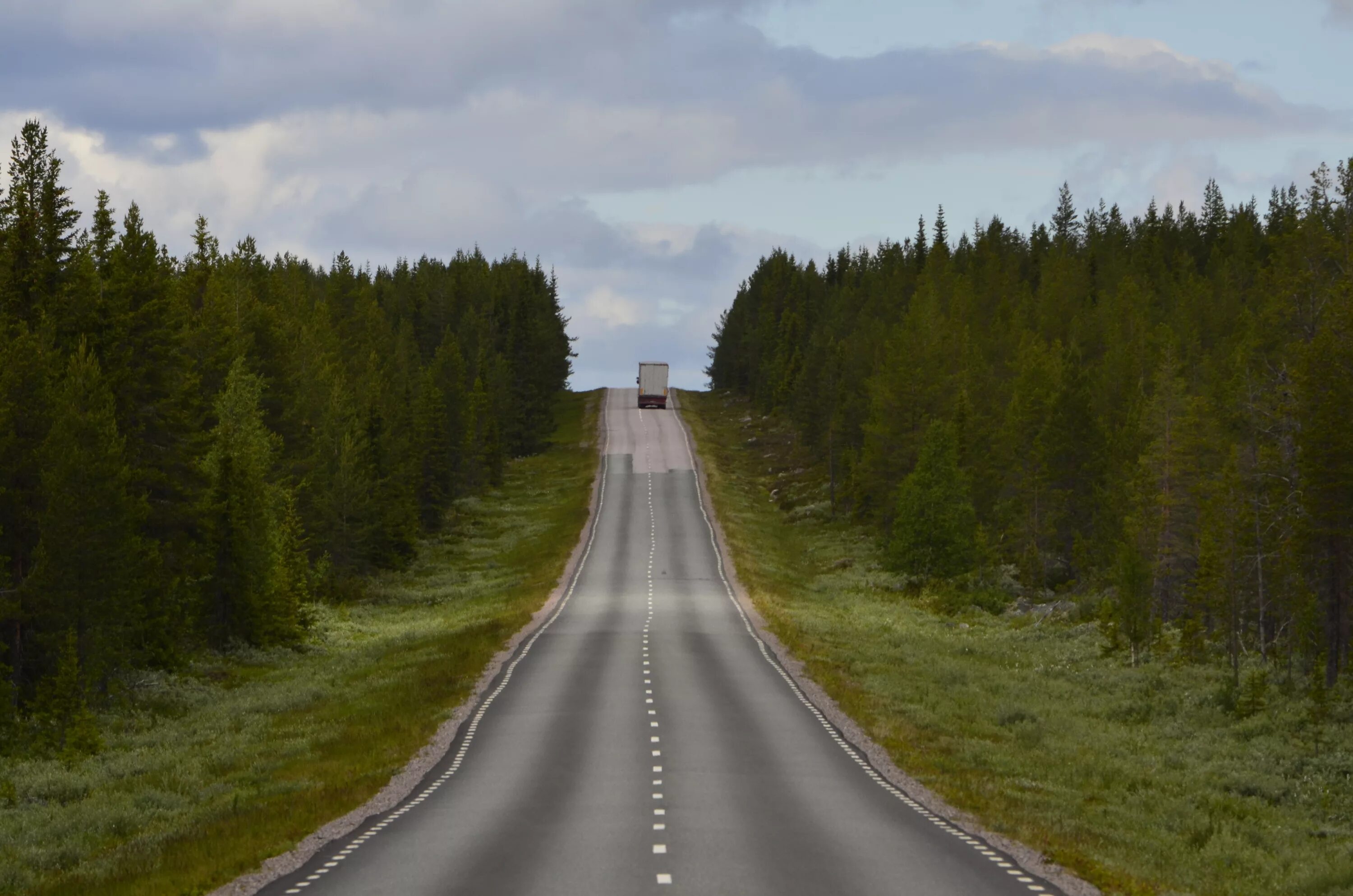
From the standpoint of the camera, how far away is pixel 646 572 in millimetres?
63938

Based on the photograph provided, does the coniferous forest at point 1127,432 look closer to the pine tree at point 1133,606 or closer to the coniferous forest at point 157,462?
the pine tree at point 1133,606

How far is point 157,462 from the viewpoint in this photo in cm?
4184

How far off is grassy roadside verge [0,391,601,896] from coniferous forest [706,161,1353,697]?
75.0ft

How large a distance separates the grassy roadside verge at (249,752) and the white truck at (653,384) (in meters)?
78.3

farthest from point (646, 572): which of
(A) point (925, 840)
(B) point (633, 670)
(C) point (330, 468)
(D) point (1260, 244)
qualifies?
(D) point (1260, 244)

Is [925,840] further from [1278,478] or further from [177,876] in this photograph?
[1278,478]

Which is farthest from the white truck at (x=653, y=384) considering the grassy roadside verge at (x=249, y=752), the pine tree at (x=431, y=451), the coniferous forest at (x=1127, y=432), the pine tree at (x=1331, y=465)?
the pine tree at (x=1331, y=465)

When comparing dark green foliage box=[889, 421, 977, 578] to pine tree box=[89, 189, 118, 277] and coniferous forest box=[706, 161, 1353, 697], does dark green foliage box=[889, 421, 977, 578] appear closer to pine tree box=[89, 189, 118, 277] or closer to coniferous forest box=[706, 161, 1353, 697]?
coniferous forest box=[706, 161, 1353, 697]

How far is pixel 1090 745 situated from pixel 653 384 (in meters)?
114

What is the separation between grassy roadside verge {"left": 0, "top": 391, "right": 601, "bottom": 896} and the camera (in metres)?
19.7

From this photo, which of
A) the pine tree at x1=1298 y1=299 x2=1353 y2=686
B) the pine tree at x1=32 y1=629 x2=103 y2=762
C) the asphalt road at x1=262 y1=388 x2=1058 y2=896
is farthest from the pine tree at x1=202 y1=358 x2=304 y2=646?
the pine tree at x1=1298 y1=299 x2=1353 y2=686

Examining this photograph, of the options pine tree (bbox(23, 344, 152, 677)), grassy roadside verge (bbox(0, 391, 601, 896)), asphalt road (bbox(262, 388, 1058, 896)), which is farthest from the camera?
pine tree (bbox(23, 344, 152, 677))

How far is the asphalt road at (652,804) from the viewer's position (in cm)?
1631

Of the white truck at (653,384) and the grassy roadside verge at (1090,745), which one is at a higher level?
the white truck at (653,384)
